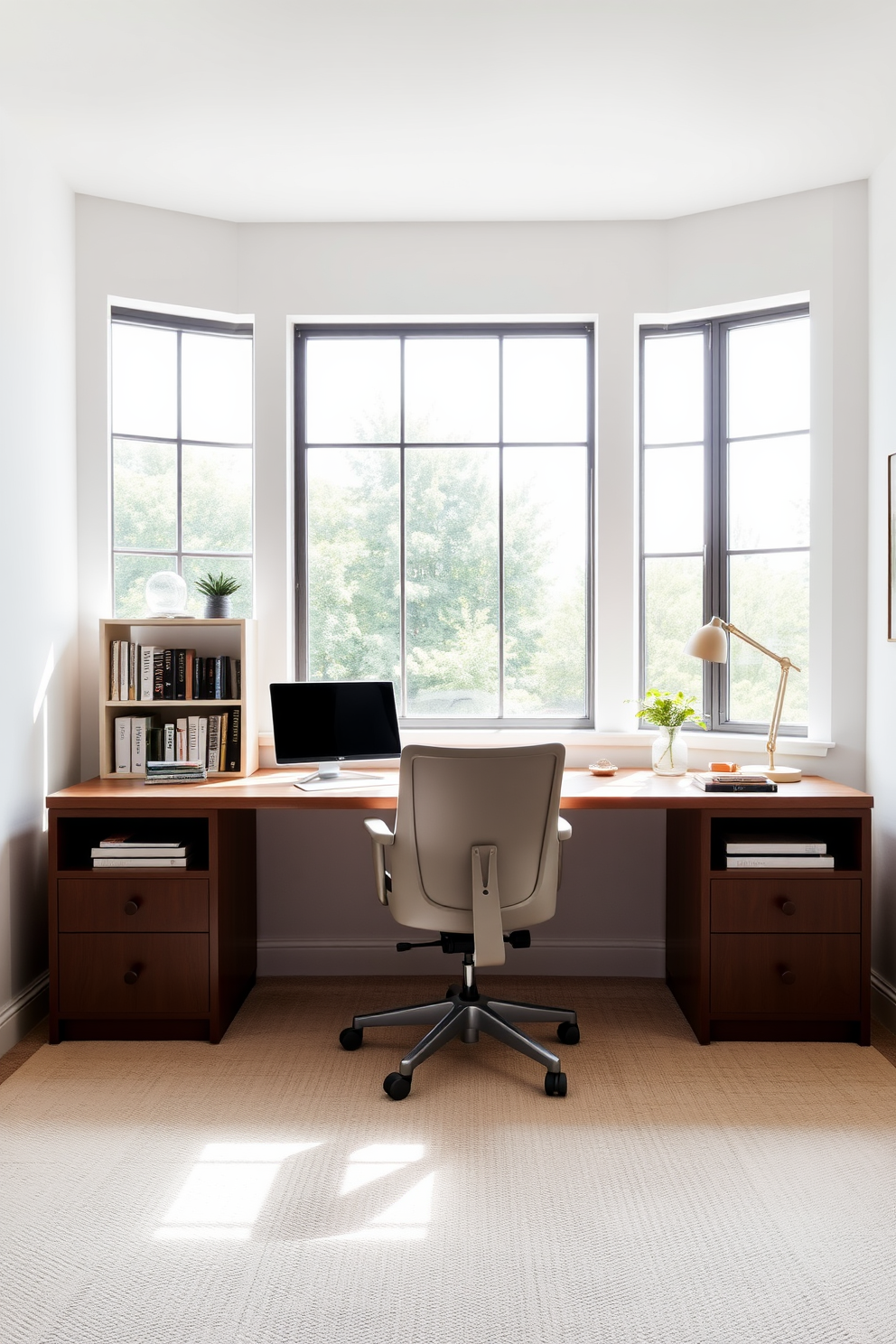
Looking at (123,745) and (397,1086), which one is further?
(123,745)

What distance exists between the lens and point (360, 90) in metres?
2.69

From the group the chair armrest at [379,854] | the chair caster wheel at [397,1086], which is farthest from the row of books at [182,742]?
the chair caster wheel at [397,1086]

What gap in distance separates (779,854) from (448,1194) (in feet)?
4.78

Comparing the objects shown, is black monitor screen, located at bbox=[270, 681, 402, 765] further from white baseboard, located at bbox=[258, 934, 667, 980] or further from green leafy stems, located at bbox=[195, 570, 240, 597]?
white baseboard, located at bbox=[258, 934, 667, 980]

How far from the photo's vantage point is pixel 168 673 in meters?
3.33

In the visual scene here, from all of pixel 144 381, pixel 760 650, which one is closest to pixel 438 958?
pixel 760 650

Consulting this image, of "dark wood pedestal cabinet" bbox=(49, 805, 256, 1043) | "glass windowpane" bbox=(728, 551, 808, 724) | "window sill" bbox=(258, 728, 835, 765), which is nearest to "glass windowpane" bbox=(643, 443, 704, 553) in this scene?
"glass windowpane" bbox=(728, 551, 808, 724)

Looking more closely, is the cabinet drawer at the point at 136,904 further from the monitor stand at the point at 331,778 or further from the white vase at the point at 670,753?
the white vase at the point at 670,753

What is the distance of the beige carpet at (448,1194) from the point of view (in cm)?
172

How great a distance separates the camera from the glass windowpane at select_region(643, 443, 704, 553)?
3654 mm

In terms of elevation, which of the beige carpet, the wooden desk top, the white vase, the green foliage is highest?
the green foliage

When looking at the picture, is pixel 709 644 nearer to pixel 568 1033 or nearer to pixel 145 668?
pixel 568 1033

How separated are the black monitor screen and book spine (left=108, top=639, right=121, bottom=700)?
564 millimetres

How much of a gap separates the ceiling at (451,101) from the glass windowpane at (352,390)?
19.1 inches
